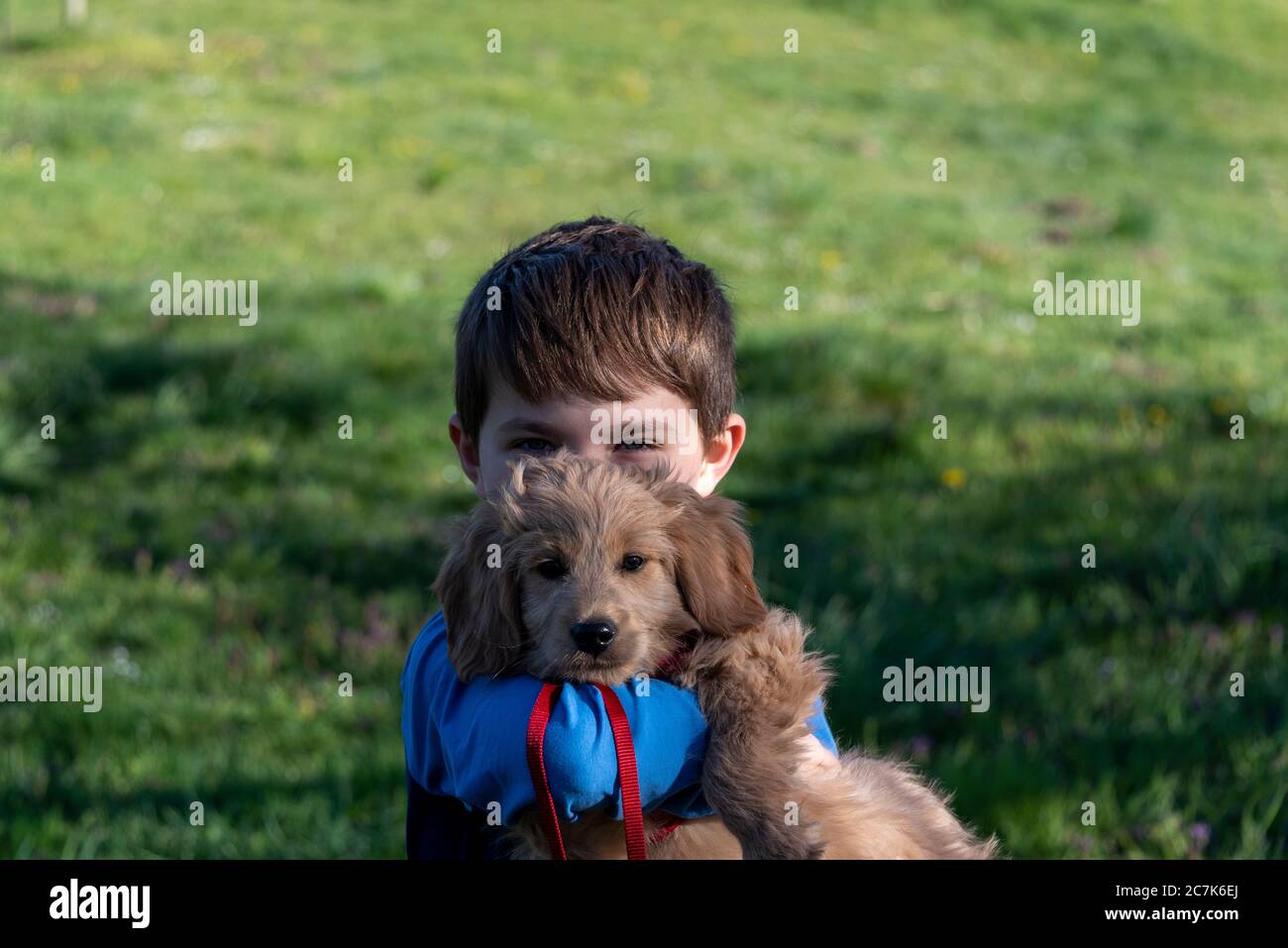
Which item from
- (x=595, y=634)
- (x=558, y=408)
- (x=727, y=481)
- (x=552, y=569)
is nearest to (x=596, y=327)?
(x=558, y=408)

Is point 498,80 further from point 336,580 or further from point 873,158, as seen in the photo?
point 336,580

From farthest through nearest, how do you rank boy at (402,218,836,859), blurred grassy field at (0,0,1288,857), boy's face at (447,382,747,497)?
blurred grassy field at (0,0,1288,857)
boy's face at (447,382,747,497)
boy at (402,218,836,859)

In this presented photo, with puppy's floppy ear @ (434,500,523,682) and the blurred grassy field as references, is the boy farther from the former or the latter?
the blurred grassy field

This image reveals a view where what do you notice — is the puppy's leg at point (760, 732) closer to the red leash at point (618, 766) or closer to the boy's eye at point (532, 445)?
the red leash at point (618, 766)

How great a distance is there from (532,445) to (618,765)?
2.75 ft

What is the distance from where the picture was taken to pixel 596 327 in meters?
2.88

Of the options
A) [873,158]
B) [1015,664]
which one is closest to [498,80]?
[873,158]

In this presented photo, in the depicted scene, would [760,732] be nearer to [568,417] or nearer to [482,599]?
[482,599]

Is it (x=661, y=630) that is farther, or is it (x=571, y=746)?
(x=661, y=630)

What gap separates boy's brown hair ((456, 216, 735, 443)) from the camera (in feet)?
9.33

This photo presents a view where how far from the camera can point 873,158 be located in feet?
53.6

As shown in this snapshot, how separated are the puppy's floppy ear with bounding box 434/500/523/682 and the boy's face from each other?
290mm

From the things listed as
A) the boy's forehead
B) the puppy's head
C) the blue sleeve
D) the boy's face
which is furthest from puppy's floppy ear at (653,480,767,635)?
the boy's forehead

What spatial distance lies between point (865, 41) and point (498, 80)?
8.61m
